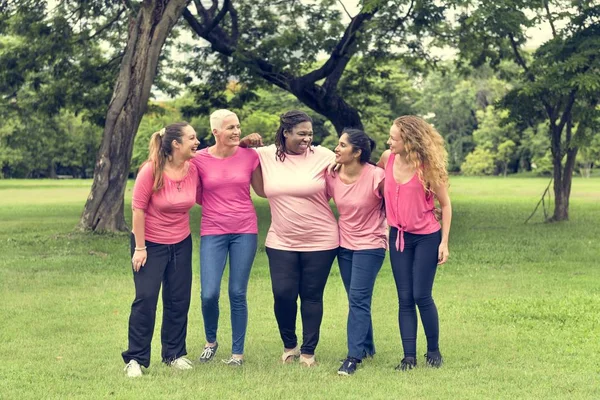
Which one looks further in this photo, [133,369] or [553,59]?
[553,59]

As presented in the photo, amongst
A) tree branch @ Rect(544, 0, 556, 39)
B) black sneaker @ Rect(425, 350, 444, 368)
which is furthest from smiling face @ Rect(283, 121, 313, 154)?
tree branch @ Rect(544, 0, 556, 39)

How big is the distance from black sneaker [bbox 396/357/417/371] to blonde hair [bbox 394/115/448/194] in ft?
4.13

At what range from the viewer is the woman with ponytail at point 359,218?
6938 mm

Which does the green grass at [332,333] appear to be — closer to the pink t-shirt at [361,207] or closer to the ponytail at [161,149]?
the pink t-shirt at [361,207]

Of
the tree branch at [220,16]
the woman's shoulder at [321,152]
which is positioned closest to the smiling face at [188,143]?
the woman's shoulder at [321,152]

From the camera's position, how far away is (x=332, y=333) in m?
8.88

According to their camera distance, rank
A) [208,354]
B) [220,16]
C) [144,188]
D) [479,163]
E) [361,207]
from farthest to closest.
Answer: [479,163], [220,16], [208,354], [361,207], [144,188]

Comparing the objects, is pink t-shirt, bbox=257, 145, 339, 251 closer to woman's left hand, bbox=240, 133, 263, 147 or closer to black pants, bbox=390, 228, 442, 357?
woman's left hand, bbox=240, 133, 263, 147

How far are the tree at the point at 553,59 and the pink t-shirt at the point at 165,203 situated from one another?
1296 centimetres

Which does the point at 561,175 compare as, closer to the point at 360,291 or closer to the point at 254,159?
the point at 360,291

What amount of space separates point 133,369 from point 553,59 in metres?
16.5

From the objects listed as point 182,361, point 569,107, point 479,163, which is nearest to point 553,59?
point 569,107

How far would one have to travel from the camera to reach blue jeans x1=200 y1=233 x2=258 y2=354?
7.04 meters

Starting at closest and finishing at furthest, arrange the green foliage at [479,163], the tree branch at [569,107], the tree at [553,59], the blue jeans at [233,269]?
1. the blue jeans at [233,269]
2. the tree at [553,59]
3. the tree branch at [569,107]
4. the green foliage at [479,163]
